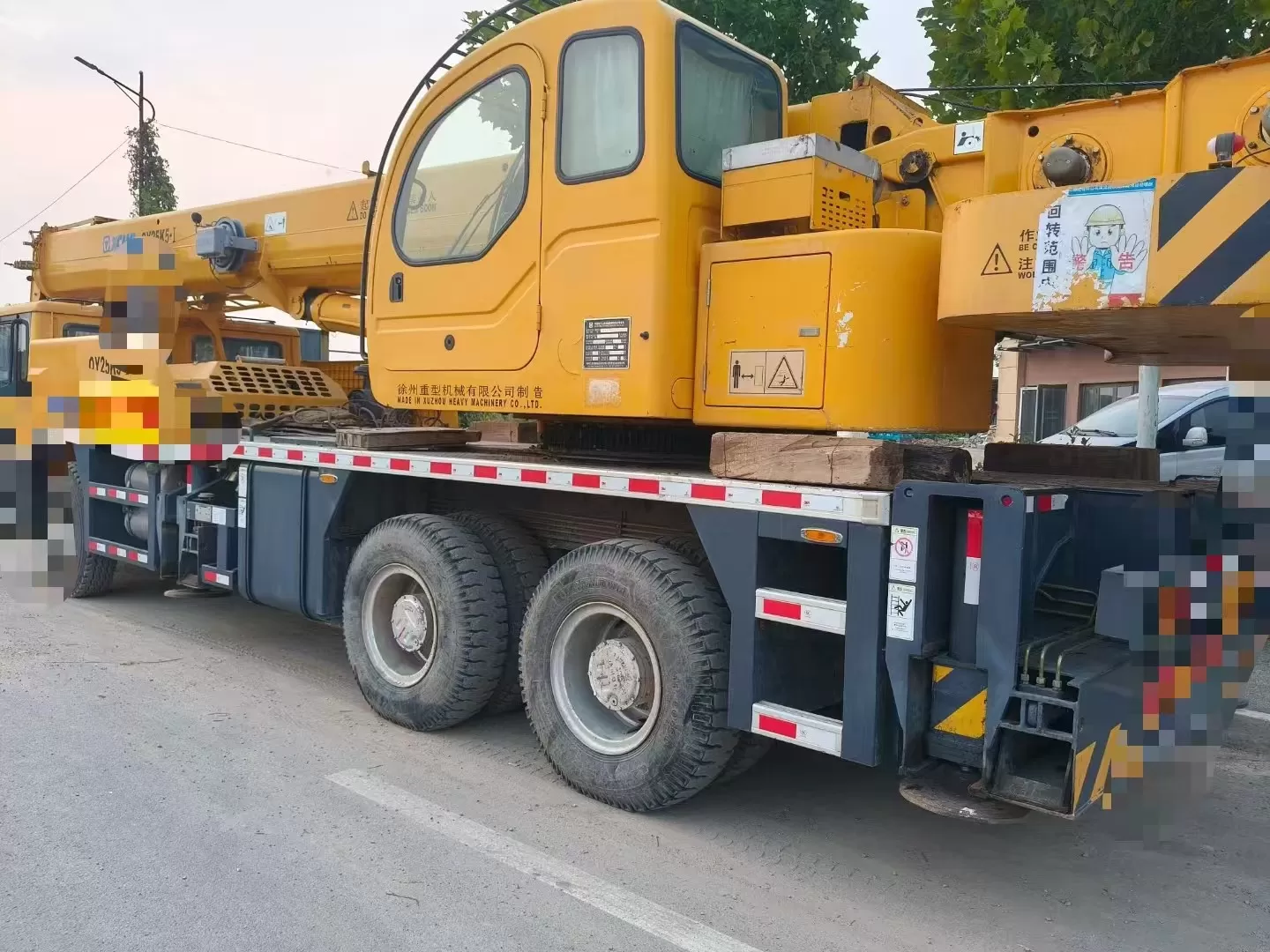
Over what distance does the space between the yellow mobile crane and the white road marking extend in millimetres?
557

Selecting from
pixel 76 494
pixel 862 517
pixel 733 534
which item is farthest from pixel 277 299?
pixel 862 517

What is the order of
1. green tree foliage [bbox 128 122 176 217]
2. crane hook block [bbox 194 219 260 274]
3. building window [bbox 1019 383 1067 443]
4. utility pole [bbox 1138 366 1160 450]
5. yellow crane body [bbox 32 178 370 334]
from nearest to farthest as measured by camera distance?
yellow crane body [bbox 32 178 370 334] → crane hook block [bbox 194 219 260 274] → utility pole [bbox 1138 366 1160 450] → building window [bbox 1019 383 1067 443] → green tree foliage [bbox 128 122 176 217]

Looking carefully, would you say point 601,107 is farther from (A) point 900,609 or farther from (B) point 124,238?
(B) point 124,238

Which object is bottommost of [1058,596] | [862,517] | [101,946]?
[101,946]

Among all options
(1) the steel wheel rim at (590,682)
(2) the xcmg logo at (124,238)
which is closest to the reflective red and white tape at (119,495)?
(2) the xcmg logo at (124,238)

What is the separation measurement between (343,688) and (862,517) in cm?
377

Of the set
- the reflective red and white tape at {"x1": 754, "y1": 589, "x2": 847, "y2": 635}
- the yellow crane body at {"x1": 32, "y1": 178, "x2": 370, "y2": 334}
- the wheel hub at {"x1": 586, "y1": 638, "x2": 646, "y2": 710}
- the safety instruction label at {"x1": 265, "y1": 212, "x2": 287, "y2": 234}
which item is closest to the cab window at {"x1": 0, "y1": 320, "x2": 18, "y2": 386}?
the yellow crane body at {"x1": 32, "y1": 178, "x2": 370, "y2": 334}

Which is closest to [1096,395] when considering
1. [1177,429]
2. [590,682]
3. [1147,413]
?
[1177,429]

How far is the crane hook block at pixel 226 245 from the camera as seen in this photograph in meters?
7.29

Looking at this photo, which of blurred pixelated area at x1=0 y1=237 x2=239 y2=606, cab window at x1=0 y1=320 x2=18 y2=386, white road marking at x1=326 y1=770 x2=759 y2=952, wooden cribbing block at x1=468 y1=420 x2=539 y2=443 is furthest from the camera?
cab window at x1=0 y1=320 x2=18 y2=386

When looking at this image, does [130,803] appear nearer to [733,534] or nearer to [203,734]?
[203,734]

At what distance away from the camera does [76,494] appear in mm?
8234

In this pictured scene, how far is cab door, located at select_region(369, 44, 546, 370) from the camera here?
478cm

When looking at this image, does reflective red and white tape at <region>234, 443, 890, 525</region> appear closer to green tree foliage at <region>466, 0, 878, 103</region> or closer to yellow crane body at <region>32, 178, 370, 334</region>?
yellow crane body at <region>32, 178, 370, 334</region>
